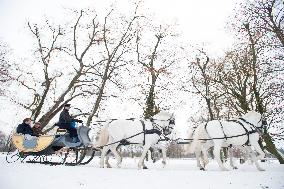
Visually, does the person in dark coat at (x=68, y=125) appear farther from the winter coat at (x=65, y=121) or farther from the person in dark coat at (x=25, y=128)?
the person in dark coat at (x=25, y=128)

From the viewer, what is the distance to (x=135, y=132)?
11891 millimetres

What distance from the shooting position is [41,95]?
80.8 ft

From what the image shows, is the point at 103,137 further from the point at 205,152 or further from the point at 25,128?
the point at 205,152

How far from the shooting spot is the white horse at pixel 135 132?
1177cm

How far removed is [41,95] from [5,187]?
61.6 ft

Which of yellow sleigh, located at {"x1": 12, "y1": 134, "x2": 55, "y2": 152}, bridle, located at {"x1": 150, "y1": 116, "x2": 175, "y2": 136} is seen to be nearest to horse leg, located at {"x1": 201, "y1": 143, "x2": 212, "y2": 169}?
bridle, located at {"x1": 150, "y1": 116, "x2": 175, "y2": 136}

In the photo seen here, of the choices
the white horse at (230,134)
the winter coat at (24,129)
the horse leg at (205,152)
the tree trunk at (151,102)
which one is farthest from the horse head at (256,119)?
the tree trunk at (151,102)

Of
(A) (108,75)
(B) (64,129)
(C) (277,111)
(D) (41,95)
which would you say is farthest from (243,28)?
(D) (41,95)

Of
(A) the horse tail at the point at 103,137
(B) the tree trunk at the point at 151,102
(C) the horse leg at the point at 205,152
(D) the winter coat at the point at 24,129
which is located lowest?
(C) the horse leg at the point at 205,152

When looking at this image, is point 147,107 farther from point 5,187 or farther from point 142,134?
point 5,187

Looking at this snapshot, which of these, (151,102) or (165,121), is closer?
(165,121)

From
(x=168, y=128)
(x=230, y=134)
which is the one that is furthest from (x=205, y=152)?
(x=168, y=128)

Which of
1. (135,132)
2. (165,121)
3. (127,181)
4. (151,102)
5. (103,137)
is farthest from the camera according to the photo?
(151,102)

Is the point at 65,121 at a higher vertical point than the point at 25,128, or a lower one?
higher
